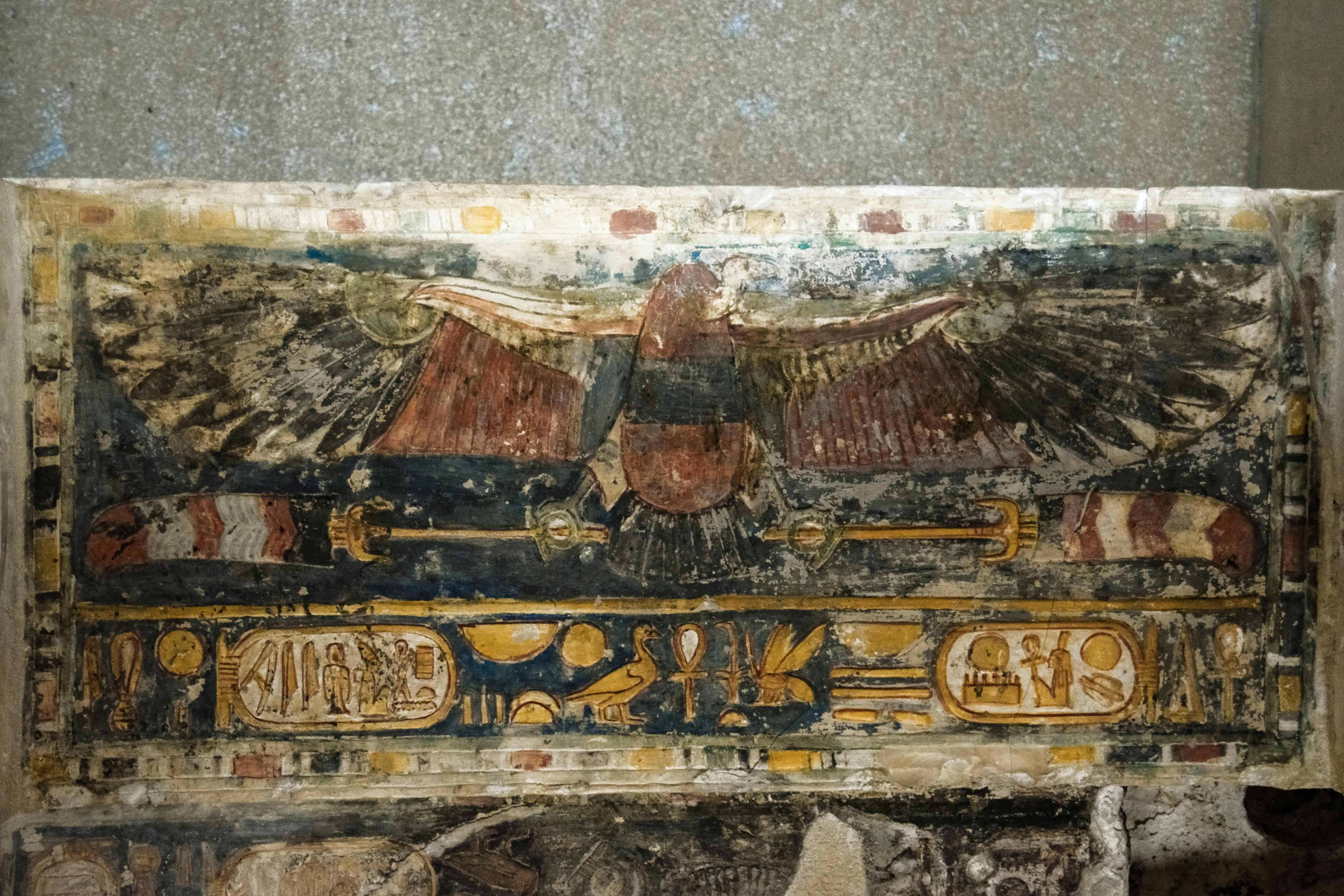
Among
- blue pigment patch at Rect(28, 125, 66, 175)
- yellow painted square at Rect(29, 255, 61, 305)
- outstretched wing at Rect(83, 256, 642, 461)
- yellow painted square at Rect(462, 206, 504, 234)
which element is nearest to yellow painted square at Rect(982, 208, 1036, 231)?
outstretched wing at Rect(83, 256, 642, 461)

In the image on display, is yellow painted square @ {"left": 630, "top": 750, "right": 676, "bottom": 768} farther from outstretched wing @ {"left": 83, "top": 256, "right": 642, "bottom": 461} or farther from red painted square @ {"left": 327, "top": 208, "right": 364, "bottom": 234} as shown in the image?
red painted square @ {"left": 327, "top": 208, "right": 364, "bottom": 234}

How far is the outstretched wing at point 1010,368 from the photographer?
2.68m

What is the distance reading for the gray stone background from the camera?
10.9ft

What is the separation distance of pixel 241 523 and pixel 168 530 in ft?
0.57

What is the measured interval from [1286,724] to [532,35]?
280cm

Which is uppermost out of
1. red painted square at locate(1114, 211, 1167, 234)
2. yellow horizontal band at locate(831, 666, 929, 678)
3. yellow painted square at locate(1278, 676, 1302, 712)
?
red painted square at locate(1114, 211, 1167, 234)

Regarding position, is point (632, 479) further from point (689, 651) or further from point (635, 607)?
point (689, 651)

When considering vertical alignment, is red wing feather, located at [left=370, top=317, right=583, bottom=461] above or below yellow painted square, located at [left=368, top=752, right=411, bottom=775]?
above

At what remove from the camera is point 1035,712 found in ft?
9.07

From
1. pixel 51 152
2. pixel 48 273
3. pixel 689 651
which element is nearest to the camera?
pixel 48 273

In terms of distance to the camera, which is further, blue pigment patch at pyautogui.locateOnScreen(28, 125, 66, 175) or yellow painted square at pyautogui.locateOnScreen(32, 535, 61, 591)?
blue pigment patch at pyautogui.locateOnScreen(28, 125, 66, 175)

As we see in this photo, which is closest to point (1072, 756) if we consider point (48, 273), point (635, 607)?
point (635, 607)

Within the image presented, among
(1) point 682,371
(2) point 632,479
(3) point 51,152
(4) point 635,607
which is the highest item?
(3) point 51,152

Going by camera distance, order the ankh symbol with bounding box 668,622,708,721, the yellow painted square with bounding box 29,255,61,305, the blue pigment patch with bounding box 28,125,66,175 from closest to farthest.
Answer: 1. the yellow painted square with bounding box 29,255,61,305
2. the ankh symbol with bounding box 668,622,708,721
3. the blue pigment patch with bounding box 28,125,66,175
